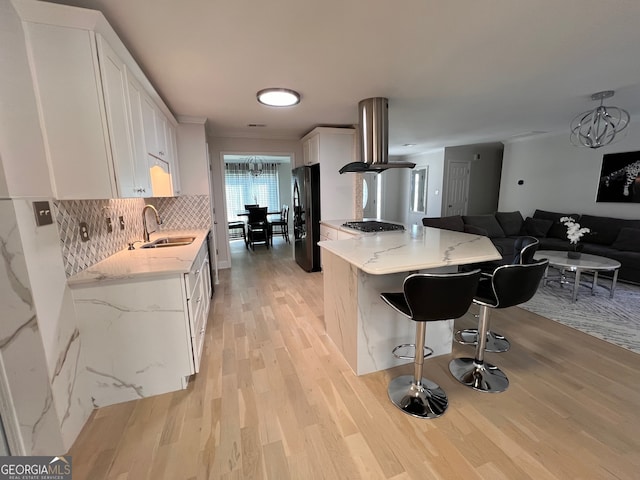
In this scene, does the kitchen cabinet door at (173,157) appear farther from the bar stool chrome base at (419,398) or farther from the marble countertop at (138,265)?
the bar stool chrome base at (419,398)

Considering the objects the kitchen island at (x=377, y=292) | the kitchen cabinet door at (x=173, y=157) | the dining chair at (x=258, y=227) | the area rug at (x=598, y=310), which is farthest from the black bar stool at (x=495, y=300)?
the dining chair at (x=258, y=227)

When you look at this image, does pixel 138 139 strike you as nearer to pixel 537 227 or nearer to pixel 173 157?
pixel 173 157

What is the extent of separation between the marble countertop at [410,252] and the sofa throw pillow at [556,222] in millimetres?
3847

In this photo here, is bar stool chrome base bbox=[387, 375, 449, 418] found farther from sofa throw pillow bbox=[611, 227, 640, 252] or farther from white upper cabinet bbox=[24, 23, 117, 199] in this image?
sofa throw pillow bbox=[611, 227, 640, 252]

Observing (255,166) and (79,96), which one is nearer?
(79,96)

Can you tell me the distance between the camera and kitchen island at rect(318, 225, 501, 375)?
6.03 ft

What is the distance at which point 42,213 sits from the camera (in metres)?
1.41

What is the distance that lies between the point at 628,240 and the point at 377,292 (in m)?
4.61

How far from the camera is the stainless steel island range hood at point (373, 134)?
2969 millimetres

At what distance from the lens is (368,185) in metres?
8.44

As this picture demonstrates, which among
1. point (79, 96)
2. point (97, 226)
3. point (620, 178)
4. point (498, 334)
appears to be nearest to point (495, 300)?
point (498, 334)

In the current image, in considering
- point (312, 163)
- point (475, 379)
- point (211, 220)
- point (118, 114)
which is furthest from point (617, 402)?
point (211, 220)

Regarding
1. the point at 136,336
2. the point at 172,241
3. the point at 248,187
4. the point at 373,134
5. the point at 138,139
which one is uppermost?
the point at 373,134

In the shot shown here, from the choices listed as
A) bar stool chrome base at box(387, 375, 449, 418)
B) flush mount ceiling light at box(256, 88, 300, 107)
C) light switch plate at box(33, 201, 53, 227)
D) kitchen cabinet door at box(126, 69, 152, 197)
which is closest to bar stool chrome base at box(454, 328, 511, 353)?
bar stool chrome base at box(387, 375, 449, 418)
